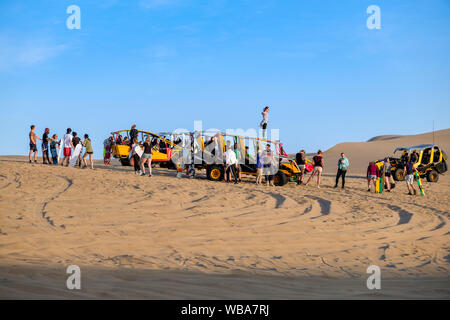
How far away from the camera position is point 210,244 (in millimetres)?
6637

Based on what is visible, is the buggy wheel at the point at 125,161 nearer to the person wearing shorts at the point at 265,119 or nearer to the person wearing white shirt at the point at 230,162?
the person wearing white shirt at the point at 230,162

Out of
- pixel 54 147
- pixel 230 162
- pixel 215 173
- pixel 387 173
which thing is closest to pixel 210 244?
pixel 230 162

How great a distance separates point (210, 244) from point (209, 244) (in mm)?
17

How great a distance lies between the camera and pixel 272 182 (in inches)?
646

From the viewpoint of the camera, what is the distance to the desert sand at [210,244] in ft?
14.6

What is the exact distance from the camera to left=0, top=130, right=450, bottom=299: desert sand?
444 centimetres

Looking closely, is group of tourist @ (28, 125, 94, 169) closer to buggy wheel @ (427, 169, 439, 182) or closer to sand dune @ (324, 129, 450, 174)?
buggy wheel @ (427, 169, 439, 182)

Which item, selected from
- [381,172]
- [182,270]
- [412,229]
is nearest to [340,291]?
[182,270]

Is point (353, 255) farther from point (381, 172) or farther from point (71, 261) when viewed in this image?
point (381, 172)

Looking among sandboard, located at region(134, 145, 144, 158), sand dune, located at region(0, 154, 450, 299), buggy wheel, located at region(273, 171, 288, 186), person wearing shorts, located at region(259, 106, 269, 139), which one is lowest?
sand dune, located at region(0, 154, 450, 299)

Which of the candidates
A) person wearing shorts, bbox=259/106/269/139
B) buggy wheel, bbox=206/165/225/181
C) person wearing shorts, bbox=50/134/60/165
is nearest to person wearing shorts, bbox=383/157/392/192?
person wearing shorts, bbox=259/106/269/139

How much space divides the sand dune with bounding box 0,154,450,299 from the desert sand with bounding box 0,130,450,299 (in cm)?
2

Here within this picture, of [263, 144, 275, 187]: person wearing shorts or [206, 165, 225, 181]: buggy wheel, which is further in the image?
[206, 165, 225, 181]: buggy wheel

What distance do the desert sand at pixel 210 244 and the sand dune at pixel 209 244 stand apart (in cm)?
2
